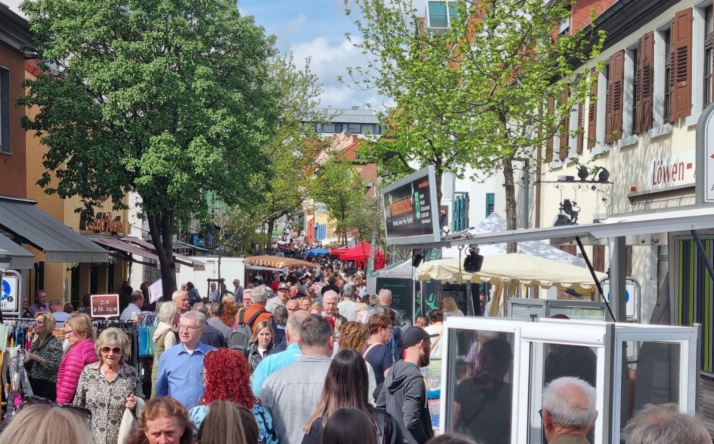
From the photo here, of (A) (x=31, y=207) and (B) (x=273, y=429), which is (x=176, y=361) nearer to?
(B) (x=273, y=429)

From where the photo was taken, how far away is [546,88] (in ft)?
72.7

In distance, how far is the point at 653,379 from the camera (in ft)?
19.1

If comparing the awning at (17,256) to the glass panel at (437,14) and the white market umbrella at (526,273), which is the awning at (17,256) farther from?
the glass panel at (437,14)

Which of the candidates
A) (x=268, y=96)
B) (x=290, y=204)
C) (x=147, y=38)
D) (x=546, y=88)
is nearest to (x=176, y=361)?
(x=546, y=88)

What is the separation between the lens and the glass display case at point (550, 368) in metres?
5.41

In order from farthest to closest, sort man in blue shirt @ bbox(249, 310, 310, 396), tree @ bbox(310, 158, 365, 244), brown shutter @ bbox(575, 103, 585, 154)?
tree @ bbox(310, 158, 365, 244)
brown shutter @ bbox(575, 103, 585, 154)
man in blue shirt @ bbox(249, 310, 310, 396)

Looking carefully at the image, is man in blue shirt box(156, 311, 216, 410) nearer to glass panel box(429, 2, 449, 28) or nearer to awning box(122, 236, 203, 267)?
awning box(122, 236, 203, 267)

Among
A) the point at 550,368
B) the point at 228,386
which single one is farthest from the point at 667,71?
the point at 228,386

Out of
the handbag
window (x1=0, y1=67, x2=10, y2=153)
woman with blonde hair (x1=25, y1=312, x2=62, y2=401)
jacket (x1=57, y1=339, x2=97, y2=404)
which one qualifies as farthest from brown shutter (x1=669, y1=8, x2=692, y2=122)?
window (x1=0, y1=67, x2=10, y2=153)

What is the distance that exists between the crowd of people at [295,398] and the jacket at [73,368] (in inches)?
0.4

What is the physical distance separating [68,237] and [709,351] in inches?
591

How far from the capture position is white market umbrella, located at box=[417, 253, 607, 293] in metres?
15.4

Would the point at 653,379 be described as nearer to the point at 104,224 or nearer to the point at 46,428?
the point at 46,428

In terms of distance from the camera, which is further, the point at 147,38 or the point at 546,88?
the point at 147,38
